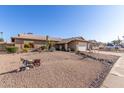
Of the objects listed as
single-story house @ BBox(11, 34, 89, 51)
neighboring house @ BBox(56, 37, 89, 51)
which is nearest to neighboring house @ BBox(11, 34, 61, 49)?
single-story house @ BBox(11, 34, 89, 51)

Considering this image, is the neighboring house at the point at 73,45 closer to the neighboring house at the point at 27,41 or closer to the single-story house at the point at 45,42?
the single-story house at the point at 45,42

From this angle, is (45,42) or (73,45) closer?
(73,45)

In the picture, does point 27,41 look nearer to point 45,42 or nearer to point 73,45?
point 45,42

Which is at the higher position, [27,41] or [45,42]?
[27,41]

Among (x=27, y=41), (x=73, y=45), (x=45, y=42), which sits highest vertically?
(x=27, y=41)

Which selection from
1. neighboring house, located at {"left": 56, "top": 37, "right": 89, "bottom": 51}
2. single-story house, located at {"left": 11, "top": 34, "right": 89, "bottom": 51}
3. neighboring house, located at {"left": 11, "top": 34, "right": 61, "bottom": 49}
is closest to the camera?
neighboring house, located at {"left": 11, "top": 34, "right": 61, "bottom": 49}

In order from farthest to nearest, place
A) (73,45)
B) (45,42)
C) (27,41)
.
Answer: (45,42) → (73,45) → (27,41)

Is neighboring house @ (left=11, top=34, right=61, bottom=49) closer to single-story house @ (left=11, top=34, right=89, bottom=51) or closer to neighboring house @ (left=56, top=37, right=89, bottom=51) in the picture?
single-story house @ (left=11, top=34, right=89, bottom=51)

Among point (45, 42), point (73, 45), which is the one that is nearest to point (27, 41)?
point (45, 42)

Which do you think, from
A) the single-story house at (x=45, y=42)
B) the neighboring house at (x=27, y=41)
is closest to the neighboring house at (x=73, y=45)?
the single-story house at (x=45, y=42)

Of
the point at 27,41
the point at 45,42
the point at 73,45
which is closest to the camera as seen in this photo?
the point at 27,41
